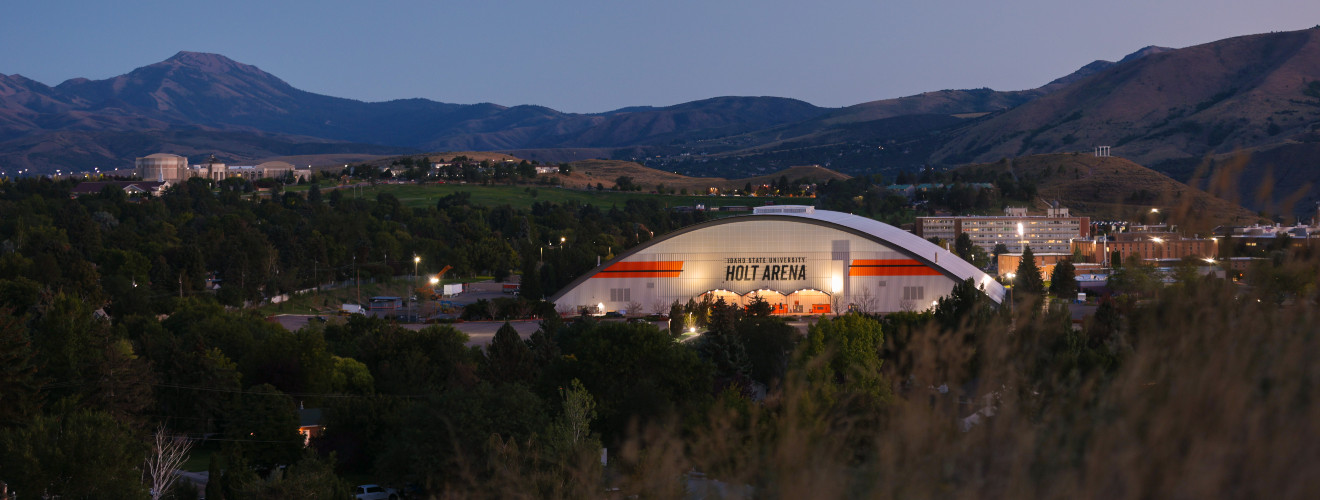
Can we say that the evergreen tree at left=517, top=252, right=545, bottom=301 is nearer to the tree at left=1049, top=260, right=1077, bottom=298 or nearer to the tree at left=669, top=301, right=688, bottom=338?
the tree at left=669, top=301, right=688, bottom=338

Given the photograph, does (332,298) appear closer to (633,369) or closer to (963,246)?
(633,369)

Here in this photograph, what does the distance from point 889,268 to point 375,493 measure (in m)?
27.3

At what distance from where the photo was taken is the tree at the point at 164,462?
56.6 feet

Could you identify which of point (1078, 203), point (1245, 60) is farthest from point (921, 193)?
point (1245, 60)

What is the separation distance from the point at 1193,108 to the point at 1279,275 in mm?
190722

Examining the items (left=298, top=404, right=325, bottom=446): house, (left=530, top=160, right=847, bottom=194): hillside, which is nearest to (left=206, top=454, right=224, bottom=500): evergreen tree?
(left=298, top=404, right=325, bottom=446): house

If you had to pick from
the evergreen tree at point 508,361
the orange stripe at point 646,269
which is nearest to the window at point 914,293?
the orange stripe at point 646,269

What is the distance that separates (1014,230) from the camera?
68125 mm

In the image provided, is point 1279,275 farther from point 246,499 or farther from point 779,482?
point 246,499

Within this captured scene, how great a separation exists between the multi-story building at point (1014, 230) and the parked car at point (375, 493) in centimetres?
5258

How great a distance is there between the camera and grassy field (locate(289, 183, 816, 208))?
83.5 metres

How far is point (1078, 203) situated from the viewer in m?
84.4

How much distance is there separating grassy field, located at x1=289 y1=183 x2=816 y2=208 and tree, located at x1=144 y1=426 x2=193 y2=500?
5994cm

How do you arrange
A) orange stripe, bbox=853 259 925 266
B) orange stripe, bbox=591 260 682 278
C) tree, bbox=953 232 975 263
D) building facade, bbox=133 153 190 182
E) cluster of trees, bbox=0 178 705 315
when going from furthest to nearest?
building facade, bbox=133 153 190 182, tree, bbox=953 232 975 263, orange stripe, bbox=591 260 682 278, cluster of trees, bbox=0 178 705 315, orange stripe, bbox=853 259 925 266
